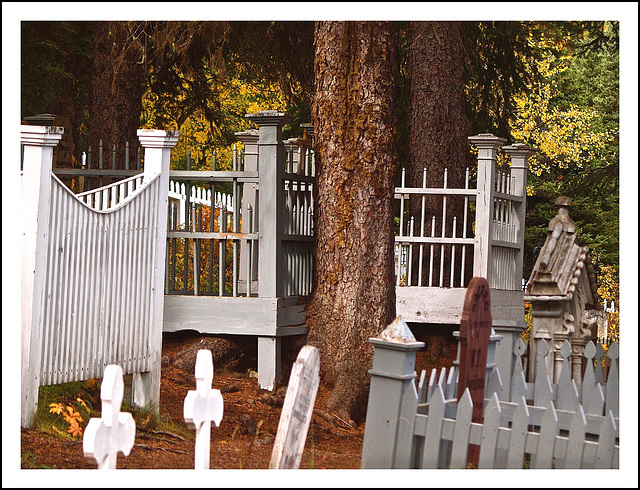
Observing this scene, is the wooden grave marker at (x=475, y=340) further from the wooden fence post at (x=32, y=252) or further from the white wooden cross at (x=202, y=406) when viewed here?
the wooden fence post at (x=32, y=252)

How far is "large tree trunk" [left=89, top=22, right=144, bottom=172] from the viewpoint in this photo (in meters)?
10.9

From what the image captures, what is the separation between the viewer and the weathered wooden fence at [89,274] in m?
5.57

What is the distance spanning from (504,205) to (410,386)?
575 cm

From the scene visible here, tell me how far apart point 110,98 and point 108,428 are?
25.6ft

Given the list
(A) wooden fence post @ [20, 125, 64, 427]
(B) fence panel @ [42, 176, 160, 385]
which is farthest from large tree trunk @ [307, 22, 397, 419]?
(A) wooden fence post @ [20, 125, 64, 427]

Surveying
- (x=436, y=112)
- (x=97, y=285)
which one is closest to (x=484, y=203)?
(x=436, y=112)

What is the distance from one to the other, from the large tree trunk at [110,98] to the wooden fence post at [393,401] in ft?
23.0

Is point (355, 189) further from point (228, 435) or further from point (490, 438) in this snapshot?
point (490, 438)

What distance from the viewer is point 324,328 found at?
7.90 m

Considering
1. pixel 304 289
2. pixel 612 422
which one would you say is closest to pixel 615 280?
pixel 304 289

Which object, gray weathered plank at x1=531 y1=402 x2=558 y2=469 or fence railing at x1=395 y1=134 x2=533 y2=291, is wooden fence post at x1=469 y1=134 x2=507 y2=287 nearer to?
fence railing at x1=395 y1=134 x2=533 y2=291

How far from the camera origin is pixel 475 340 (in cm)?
498

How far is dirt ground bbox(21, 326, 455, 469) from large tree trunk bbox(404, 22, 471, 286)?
3454 mm

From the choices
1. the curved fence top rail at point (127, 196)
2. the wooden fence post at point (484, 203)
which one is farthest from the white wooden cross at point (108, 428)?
the wooden fence post at point (484, 203)
